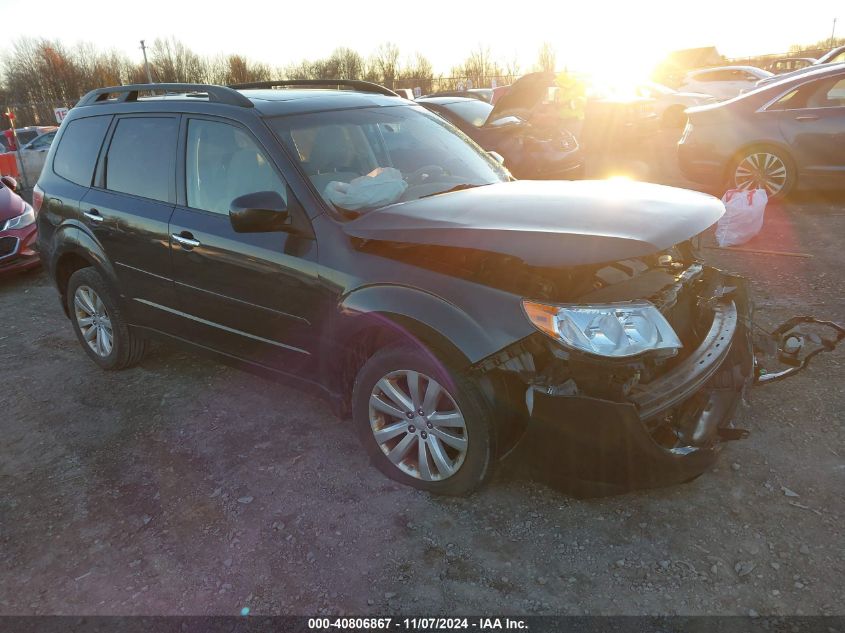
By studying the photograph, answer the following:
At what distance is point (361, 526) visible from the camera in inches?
112

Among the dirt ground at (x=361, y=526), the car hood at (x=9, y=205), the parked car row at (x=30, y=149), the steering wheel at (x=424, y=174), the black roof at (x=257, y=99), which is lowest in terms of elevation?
the parked car row at (x=30, y=149)

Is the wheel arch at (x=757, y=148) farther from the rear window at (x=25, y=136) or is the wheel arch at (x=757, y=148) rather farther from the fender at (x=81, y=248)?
the rear window at (x=25, y=136)

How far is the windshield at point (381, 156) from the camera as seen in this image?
10.6ft

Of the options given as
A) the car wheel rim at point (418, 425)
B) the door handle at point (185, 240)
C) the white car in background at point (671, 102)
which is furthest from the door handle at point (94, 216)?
the white car in background at point (671, 102)

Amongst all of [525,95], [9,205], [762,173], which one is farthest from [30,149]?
[762,173]

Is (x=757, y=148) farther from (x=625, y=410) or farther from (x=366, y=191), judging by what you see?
(x=625, y=410)

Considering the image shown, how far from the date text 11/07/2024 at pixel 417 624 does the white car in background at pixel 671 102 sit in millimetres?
12958

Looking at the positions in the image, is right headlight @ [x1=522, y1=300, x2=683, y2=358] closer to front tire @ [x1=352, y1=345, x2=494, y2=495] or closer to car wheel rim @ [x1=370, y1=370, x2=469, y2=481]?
front tire @ [x1=352, y1=345, x2=494, y2=495]

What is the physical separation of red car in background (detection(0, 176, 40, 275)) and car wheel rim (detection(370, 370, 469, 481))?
19.9 feet

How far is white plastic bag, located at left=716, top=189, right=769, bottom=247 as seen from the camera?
250 inches

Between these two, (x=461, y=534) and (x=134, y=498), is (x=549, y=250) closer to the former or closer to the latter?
(x=461, y=534)

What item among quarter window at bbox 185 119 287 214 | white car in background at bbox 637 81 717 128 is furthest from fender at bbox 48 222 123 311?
white car in background at bbox 637 81 717 128

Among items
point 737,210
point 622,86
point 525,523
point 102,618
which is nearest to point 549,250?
point 525,523

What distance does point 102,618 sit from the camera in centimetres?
242
